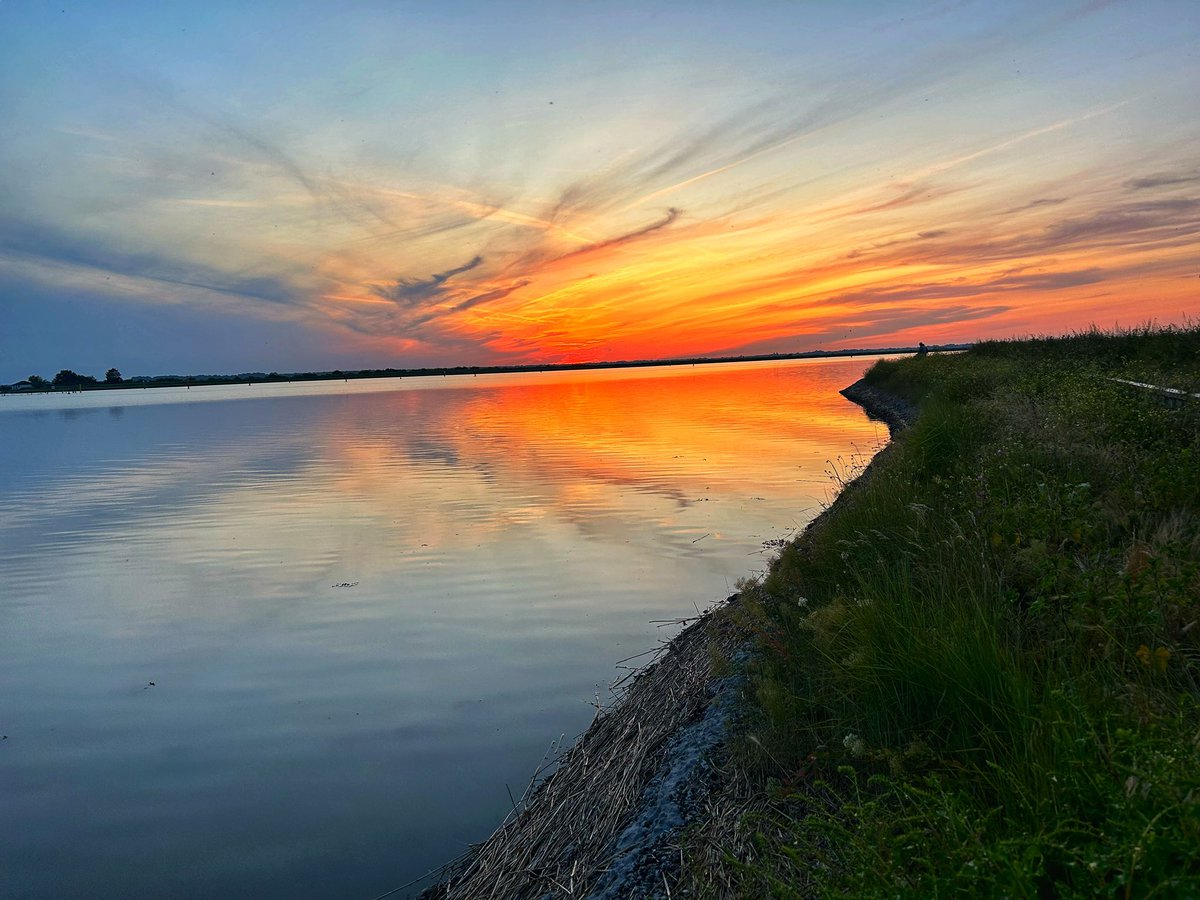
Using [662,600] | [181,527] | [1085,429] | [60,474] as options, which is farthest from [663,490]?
[60,474]

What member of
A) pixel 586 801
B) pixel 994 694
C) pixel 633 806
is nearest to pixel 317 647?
pixel 586 801

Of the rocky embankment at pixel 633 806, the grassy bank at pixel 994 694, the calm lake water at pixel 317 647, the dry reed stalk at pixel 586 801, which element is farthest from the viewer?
the calm lake water at pixel 317 647

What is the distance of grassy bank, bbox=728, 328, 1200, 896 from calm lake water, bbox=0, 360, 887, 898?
2873 mm

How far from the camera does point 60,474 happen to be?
84.6 feet

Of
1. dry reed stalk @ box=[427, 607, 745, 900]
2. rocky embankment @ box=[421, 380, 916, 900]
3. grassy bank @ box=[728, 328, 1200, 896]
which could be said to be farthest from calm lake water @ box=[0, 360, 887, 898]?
grassy bank @ box=[728, 328, 1200, 896]

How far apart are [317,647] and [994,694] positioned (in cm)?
809

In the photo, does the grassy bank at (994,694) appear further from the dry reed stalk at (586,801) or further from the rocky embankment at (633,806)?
the dry reed stalk at (586,801)

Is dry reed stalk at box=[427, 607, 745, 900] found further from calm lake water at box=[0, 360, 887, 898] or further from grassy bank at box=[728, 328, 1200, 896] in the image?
grassy bank at box=[728, 328, 1200, 896]

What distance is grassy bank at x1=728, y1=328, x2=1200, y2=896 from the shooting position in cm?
238

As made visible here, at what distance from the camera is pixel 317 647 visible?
914 centimetres

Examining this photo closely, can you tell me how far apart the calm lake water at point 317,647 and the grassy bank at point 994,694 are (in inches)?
113

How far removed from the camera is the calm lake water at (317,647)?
18.4 ft

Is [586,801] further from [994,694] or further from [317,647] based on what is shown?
[317,647]

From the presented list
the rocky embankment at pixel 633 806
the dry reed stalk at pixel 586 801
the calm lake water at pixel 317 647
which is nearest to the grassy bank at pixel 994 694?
the rocky embankment at pixel 633 806
